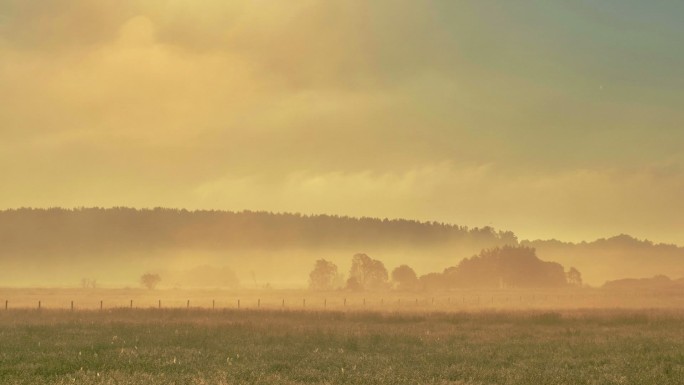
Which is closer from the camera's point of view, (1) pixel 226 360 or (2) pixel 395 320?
(1) pixel 226 360

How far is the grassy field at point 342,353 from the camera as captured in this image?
20.1 metres

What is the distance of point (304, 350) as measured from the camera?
28.5 meters

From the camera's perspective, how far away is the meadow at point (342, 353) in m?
20.1

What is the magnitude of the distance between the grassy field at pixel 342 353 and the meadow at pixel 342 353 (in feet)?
0.18

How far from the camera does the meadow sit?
65.8 feet

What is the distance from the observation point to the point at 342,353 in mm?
27156

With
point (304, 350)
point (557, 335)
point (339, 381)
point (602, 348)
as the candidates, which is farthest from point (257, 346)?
point (557, 335)

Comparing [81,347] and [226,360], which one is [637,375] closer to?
[226,360]

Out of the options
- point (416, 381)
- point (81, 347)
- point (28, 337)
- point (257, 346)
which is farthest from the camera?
point (28, 337)

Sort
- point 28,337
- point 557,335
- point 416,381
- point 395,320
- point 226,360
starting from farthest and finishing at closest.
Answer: point 395,320 → point 557,335 → point 28,337 → point 226,360 → point 416,381

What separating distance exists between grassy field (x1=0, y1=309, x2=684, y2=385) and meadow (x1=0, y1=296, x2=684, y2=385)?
2.1 inches

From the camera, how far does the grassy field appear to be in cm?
2006

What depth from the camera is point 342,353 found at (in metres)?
27.2

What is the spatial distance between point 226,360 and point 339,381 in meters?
6.27
